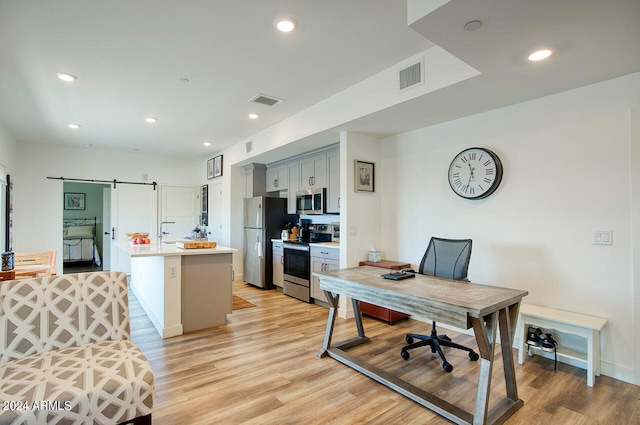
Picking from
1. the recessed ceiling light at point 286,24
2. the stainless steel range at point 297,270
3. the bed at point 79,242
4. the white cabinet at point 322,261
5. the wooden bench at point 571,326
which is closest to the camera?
the recessed ceiling light at point 286,24

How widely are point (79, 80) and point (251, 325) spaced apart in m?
3.28

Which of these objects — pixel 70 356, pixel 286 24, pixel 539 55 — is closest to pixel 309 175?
pixel 286 24

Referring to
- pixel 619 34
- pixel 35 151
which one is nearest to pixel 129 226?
pixel 35 151

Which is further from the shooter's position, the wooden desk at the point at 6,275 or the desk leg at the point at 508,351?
the wooden desk at the point at 6,275

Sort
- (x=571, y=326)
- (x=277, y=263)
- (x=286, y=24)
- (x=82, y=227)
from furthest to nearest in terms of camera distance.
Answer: (x=82, y=227), (x=277, y=263), (x=571, y=326), (x=286, y=24)

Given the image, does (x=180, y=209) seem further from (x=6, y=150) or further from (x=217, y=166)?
(x=6, y=150)

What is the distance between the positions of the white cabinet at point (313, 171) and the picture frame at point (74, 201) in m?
7.07

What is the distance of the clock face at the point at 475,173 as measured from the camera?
3.29 m

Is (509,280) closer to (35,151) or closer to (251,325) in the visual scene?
(251,325)

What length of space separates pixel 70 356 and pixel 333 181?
3.58 m

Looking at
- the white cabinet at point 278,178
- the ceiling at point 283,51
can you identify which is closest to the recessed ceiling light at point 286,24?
the ceiling at point 283,51

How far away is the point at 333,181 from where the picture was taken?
4.72 m

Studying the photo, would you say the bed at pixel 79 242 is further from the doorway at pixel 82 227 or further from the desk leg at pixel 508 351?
the desk leg at pixel 508 351

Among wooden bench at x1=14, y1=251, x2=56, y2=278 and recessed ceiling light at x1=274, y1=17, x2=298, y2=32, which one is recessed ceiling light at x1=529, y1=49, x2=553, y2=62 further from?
wooden bench at x1=14, y1=251, x2=56, y2=278
